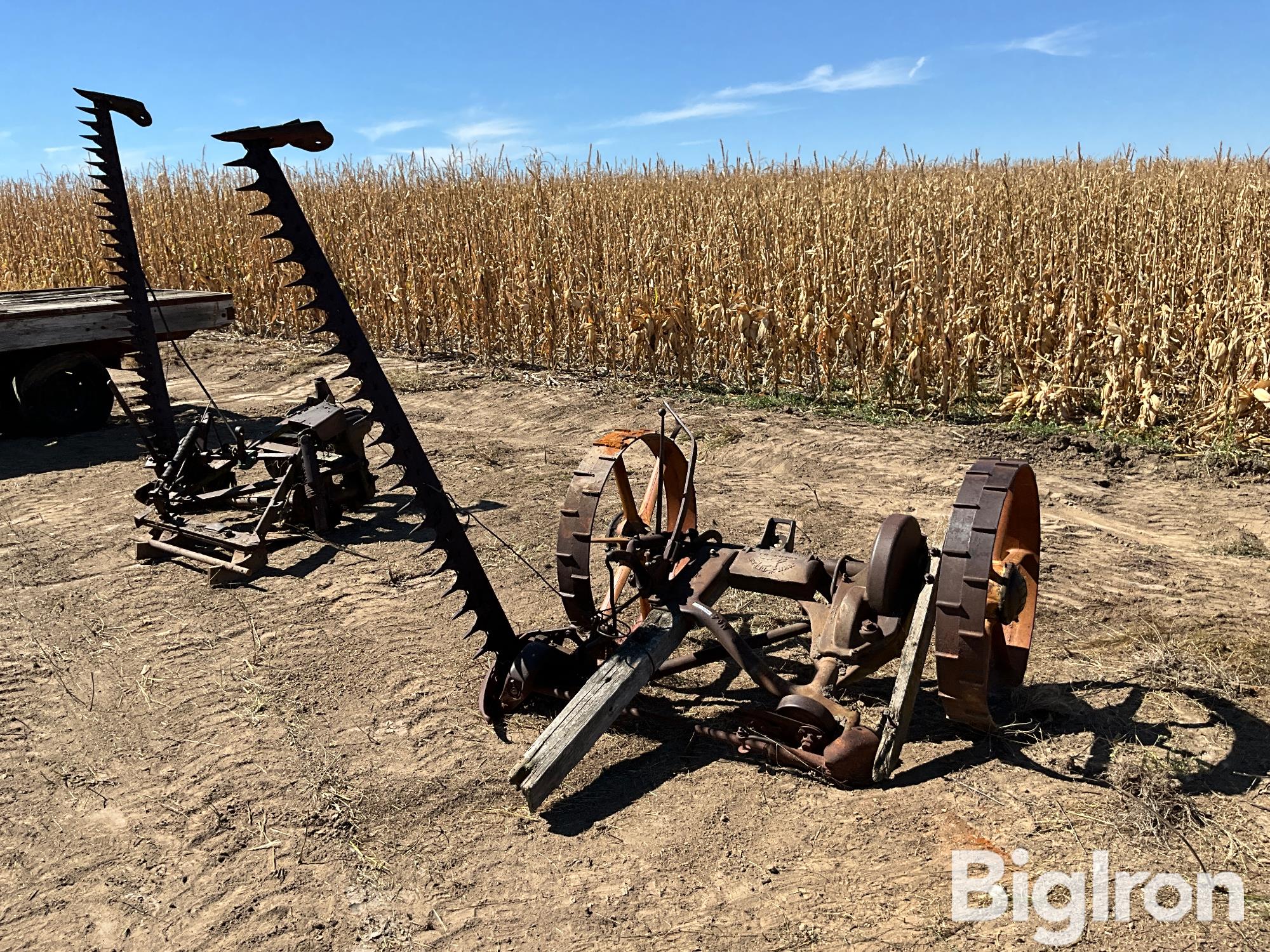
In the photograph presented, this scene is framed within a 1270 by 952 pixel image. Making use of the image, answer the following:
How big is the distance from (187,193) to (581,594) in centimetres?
1352

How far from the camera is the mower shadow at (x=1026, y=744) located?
9.43ft

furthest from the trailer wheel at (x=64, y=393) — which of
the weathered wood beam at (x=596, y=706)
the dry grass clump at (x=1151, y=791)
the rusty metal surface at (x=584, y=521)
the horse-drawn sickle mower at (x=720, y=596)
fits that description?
the dry grass clump at (x=1151, y=791)

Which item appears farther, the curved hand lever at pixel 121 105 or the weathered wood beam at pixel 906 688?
the curved hand lever at pixel 121 105

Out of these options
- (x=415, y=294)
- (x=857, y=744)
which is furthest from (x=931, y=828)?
(x=415, y=294)

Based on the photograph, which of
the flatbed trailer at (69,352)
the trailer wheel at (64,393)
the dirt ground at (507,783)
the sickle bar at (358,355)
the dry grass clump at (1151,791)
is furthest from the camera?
the trailer wheel at (64,393)

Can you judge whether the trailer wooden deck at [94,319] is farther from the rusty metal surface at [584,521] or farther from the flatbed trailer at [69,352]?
the rusty metal surface at [584,521]

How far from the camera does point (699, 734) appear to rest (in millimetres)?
3154

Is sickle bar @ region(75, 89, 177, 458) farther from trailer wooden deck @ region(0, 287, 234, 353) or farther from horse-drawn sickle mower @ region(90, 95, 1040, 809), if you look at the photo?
horse-drawn sickle mower @ region(90, 95, 1040, 809)

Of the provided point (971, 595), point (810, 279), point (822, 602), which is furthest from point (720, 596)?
point (810, 279)

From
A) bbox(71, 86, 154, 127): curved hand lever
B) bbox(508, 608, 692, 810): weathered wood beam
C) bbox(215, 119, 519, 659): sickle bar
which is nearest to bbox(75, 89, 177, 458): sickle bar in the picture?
bbox(71, 86, 154, 127): curved hand lever

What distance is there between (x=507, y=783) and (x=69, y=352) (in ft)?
20.4

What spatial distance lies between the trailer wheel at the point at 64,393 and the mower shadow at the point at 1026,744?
6158mm

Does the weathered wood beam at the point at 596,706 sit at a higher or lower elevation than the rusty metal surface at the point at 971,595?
lower

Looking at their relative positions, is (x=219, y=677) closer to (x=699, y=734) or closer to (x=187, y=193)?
(x=699, y=734)
